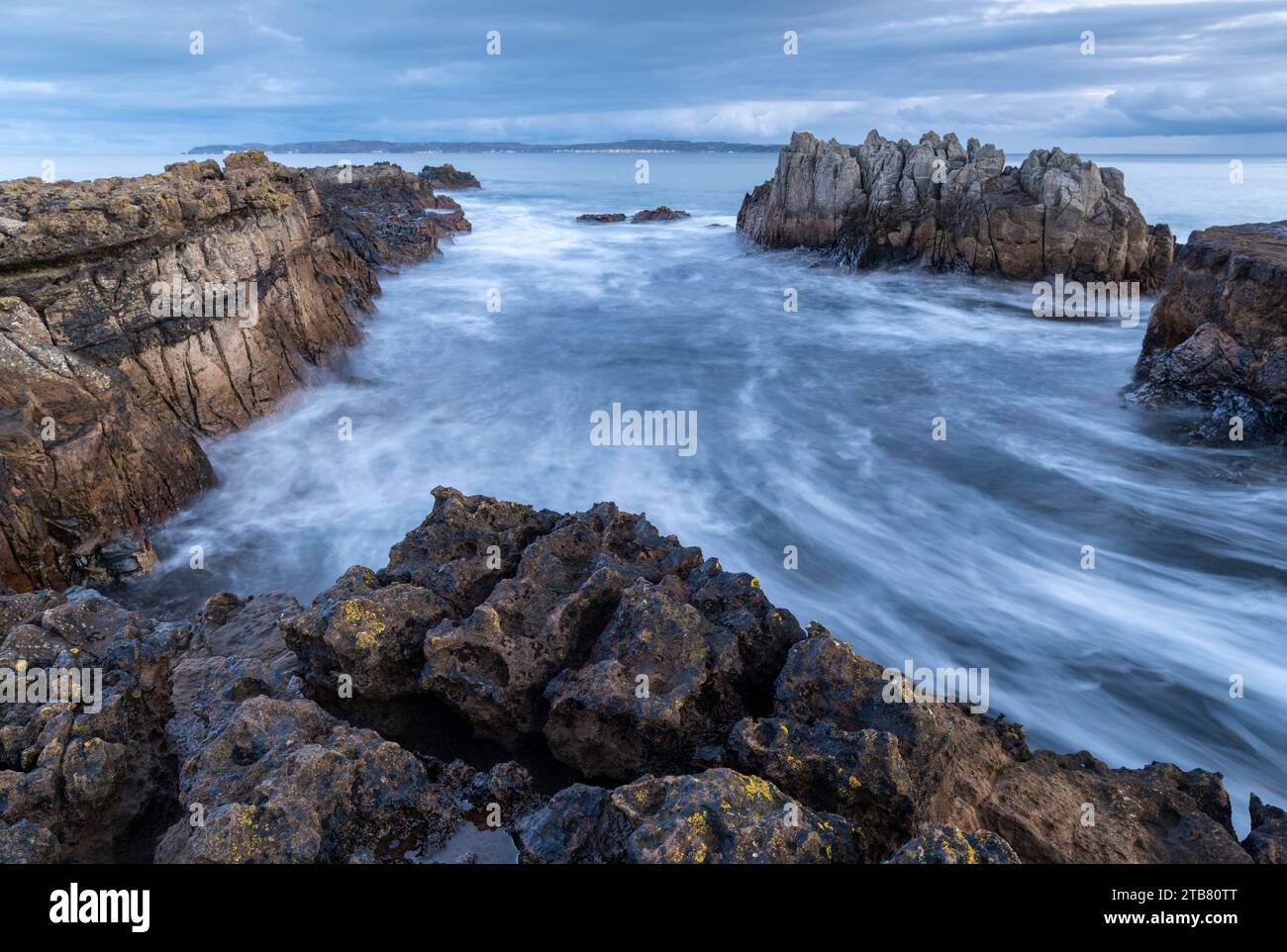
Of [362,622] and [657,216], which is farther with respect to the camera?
[657,216]

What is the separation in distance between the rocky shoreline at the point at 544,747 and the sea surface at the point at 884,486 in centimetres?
271

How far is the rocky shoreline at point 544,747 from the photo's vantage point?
373 cm

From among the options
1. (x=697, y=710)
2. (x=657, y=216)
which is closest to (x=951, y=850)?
(x=697, y=710)

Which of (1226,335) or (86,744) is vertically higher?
(1226,335)

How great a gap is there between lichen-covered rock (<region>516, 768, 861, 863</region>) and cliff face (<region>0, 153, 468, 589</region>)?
7.20 meters

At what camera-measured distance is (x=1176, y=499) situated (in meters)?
11.2

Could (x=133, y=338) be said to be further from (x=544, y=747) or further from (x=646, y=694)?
(x=646, y=694)

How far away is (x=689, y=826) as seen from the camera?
3430mm

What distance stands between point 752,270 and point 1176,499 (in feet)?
72.9

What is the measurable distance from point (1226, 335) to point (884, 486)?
716cm

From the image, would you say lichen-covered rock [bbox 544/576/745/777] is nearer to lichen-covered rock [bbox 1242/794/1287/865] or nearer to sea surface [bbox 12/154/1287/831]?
lichen-covered rock [bbox 1242/794/1287/865]

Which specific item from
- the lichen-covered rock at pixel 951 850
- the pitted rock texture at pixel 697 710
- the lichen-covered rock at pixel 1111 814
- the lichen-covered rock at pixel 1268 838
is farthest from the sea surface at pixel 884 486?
the lichen-covered rock at pixel 951 850

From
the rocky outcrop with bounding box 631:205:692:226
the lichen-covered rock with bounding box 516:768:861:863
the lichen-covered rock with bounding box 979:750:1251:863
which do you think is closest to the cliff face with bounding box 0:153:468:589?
the lichen-covered rock with bounding box 516:768:861:863
